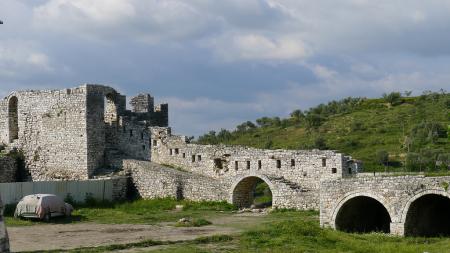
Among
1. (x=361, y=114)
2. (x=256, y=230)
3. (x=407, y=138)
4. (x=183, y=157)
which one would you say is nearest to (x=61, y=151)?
(x=183, y=157)

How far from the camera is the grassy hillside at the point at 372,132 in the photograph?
54469 mm

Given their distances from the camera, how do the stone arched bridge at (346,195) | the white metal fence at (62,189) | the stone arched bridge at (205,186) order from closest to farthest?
the stone arched bridge at (346,195) < the white metal fence at (62,189) < the stone arched bridge at (205,186)

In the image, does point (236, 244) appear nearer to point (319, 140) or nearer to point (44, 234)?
point (44, 234)

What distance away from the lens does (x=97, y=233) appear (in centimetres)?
2828

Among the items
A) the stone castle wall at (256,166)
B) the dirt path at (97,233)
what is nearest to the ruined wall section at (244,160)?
the stone castle wall at (256,166)

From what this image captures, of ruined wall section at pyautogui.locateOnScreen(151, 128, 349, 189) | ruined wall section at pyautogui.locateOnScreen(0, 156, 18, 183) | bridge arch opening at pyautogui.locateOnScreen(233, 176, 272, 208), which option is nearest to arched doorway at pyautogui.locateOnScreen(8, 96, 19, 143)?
ruined wall section at pyautogui.locateOnScreen(0, 156, 18, 183)

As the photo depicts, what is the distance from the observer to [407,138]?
6078 cm

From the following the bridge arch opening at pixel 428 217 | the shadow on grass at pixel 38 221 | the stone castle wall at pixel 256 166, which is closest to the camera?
the bridge arch opening at pixel 428 217

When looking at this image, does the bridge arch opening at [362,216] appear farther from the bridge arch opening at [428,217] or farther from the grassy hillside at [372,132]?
the grassy hillside at [372,132]

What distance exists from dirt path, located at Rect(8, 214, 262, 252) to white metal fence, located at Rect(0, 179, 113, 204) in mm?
6505

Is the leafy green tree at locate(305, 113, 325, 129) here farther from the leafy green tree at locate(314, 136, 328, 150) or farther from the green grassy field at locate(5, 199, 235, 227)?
the green grassy field at locate(5, 199, 235, 227)

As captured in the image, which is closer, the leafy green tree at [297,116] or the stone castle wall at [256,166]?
the stone castle wall at [256,166]

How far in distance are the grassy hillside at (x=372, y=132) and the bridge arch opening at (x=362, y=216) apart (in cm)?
1270

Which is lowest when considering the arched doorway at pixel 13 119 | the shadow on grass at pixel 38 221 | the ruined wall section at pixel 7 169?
the shadow on grass at pixel 38 221
